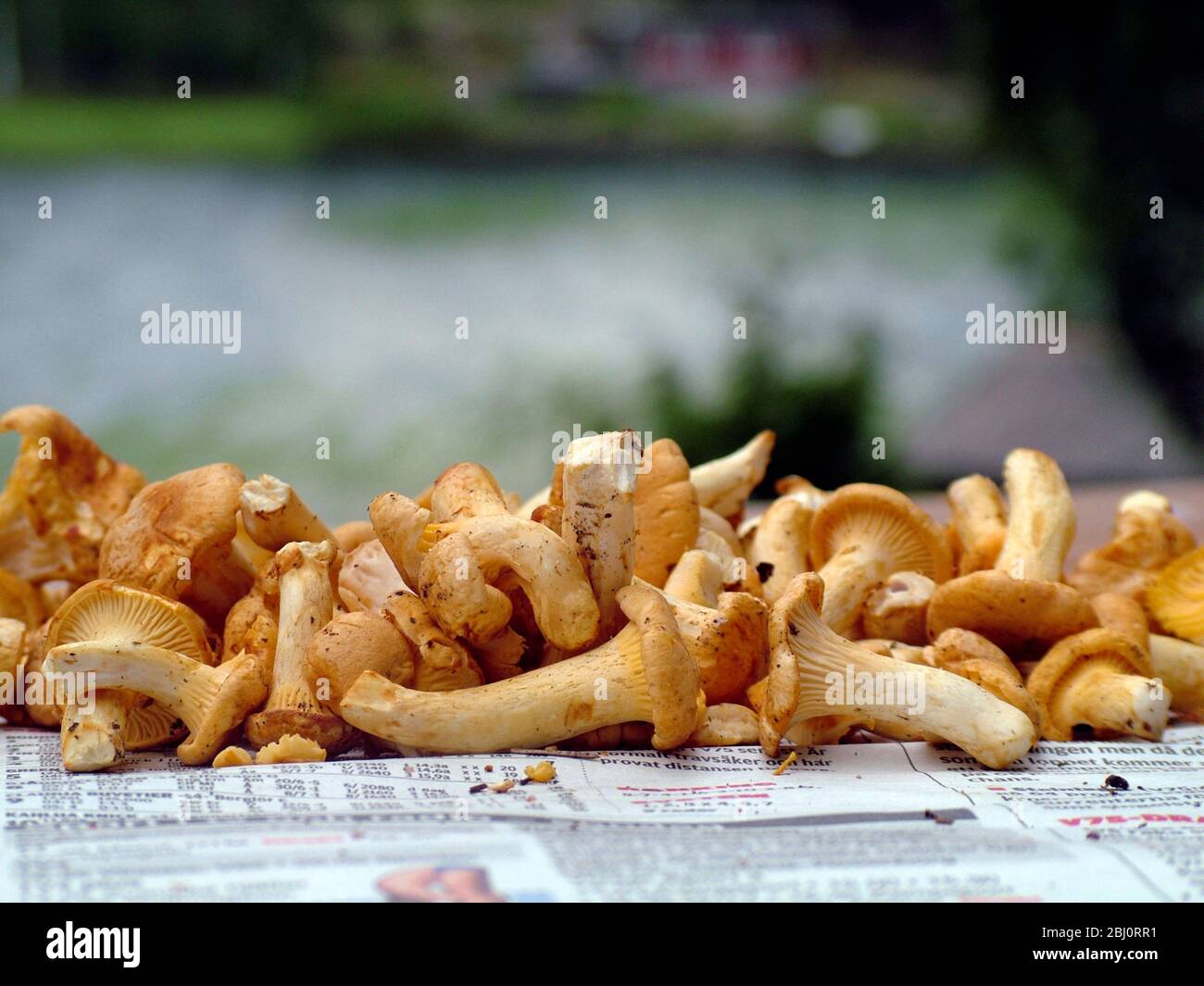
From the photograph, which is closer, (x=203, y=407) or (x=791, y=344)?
(x=791, y=344)

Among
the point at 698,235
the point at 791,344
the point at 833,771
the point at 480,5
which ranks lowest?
the point at 833,771

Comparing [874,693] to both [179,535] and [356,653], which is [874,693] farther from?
[179,535]

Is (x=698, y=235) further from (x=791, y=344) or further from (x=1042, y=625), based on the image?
(x=1042, y=625)
